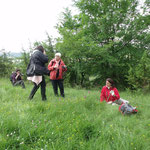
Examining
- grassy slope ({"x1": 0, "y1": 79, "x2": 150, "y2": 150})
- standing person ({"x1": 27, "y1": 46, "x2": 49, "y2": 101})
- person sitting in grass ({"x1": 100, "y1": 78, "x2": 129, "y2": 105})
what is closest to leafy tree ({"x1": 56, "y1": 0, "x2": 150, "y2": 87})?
person sitting in grass ({"x1": 100, "y1": 78, "x2": 129, "y2": 105})

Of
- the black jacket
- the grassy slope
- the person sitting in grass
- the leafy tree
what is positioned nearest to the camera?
the grassy slope

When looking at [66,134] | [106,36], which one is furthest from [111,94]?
[106,36]

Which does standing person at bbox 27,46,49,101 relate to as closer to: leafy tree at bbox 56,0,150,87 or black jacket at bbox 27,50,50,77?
black jacket at bbox 27,50,50,77

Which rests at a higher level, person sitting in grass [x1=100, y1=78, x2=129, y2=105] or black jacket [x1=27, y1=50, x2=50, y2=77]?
black jacket [x1=27, y1=50, x2=50, y2=77]

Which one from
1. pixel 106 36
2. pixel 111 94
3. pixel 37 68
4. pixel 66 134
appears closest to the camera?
pixel 66 134

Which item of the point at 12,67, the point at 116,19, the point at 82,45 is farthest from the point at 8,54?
the point at 116,19

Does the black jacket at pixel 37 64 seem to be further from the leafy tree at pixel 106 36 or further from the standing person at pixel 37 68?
the leafy tree at pixel 106 36

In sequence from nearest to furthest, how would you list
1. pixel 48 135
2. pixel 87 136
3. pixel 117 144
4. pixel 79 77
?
1. pixel 117 144
2. pixel 48 135
3. pixel 87 136
4. pixel 79 77

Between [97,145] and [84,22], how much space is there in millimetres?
7130

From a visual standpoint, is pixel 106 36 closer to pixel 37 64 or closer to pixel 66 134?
pixel 37 64

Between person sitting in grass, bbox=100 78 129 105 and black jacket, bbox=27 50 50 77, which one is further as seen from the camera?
person sitting in grass, bbox=100 78 129 105

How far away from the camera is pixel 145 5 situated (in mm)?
7281

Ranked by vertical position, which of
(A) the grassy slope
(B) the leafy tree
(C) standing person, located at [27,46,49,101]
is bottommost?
(A) the grassy slope

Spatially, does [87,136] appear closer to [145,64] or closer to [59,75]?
[59,75]
